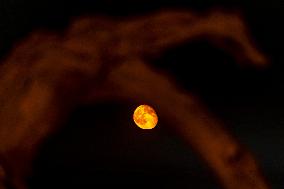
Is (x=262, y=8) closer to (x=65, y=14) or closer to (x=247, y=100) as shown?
(x=247, y=100)

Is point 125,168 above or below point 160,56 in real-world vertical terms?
below

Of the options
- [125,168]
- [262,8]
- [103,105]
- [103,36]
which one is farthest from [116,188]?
[262,8]

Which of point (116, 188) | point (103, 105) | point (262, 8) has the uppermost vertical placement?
point (262, 8)
